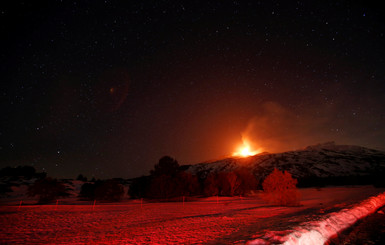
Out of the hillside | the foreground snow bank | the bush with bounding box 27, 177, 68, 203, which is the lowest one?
the foreground snow bank

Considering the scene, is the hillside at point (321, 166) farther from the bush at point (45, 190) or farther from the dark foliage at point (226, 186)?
the bush at point (45, 190)

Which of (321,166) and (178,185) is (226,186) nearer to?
(178,185)

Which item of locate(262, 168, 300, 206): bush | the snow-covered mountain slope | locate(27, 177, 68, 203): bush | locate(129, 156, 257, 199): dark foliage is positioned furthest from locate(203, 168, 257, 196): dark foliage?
the snow-covered mountain slope

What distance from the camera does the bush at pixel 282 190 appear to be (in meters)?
27.2

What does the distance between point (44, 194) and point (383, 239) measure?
170 ft

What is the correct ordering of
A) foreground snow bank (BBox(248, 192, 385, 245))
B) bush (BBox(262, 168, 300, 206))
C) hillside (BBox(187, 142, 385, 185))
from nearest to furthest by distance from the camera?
foreground snow bank (BBox(248, 192, 385, 245)), bush (BBox(262, 168, 300, 206)), hillside (BBox(187, 142, 385, 185))

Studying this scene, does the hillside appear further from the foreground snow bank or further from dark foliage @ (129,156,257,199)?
the foreground snow bank

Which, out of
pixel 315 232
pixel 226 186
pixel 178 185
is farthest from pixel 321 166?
pixel 315 232

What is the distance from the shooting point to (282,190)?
27969 millimetres

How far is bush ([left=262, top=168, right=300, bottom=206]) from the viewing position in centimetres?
2719

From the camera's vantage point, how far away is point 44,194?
4216 cm

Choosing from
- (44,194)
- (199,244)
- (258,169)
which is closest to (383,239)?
(199,244)

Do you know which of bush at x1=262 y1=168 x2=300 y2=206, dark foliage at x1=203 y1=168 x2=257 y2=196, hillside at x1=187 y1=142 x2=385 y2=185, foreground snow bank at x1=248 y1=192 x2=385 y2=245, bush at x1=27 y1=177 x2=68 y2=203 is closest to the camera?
foreground snow bank at x1=248 y1=192 x2=385 y2=245

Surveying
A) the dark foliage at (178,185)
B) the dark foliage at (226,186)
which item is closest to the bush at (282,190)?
the dark foliage at (226,186)
